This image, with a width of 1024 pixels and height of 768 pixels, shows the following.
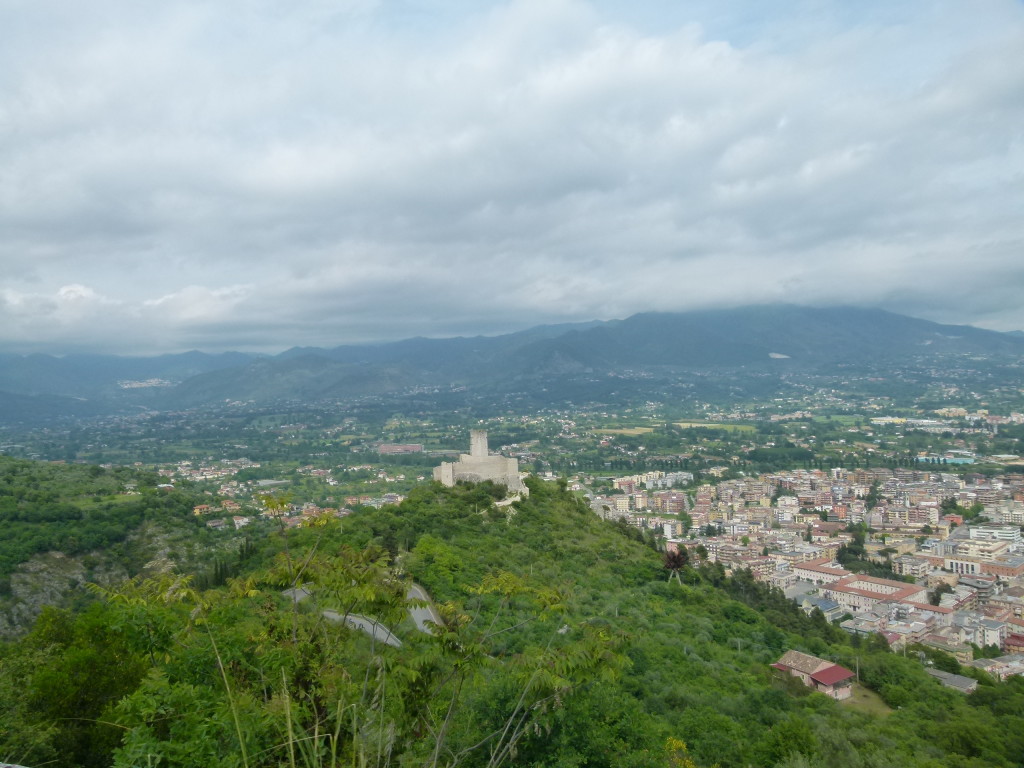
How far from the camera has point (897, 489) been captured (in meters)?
60.0

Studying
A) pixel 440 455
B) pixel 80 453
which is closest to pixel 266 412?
pixel 80 453

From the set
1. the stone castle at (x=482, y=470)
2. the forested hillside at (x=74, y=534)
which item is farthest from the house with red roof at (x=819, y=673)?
the forested hillside at (x=74, y=534)

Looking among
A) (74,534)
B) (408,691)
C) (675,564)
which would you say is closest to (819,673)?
(675,564)

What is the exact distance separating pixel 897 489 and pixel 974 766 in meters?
56.2

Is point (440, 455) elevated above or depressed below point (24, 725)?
below

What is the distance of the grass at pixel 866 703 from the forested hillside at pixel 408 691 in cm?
11

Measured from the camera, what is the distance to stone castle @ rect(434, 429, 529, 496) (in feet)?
86.8

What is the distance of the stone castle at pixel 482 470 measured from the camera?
26455 mm

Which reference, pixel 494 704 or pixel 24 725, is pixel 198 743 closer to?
pixel 494 704

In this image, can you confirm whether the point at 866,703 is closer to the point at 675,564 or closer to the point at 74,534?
the point at 675,564

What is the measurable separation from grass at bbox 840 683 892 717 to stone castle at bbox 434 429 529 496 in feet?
42.8

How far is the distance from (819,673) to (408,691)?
47.0ft

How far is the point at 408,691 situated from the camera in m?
4.82

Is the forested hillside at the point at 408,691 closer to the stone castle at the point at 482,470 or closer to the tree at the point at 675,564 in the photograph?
the tree at the point at 675,564
